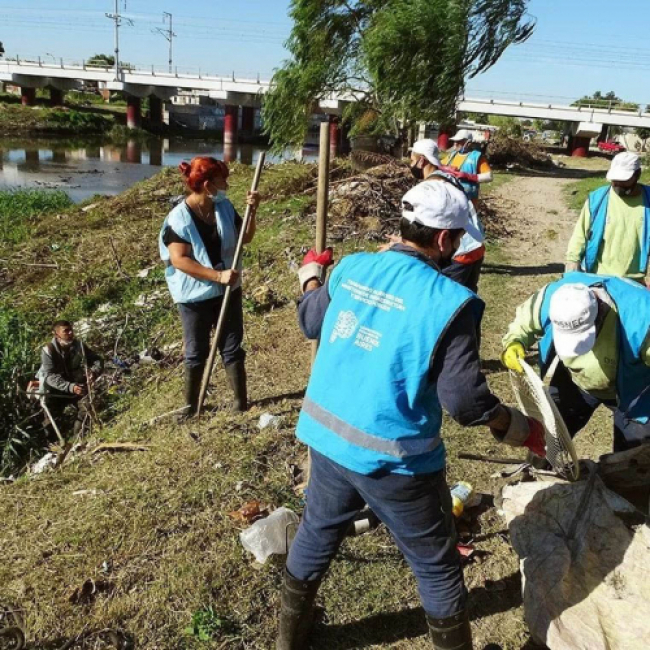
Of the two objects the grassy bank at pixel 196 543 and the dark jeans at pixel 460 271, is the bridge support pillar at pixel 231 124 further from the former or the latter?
the dark jeans at pixel 460 271

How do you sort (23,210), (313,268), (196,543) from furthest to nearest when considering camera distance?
(23,210)
(196,543)
(313,268)

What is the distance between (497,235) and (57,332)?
7.12 meters

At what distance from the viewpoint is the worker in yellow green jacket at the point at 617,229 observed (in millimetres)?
3773

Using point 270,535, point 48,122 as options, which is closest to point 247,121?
point 48,122

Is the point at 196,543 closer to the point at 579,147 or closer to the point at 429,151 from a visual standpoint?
the point at 429,151

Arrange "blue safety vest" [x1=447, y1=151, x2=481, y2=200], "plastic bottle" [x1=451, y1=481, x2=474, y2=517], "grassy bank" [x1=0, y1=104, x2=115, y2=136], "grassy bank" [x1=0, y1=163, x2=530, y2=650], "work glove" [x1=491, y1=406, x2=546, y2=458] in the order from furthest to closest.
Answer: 1. "grassy bank" [x1=0, y1=104, x2=115, y2=136]
2. "blue safety vest" [x1=447, y1=151, x2=481, y2=200]
3. "plastic bottle" [x1=451, y1=481, x2=474, y2=517]
4. "grassy bank" [x1=0, y1=163, x2=530, y2=650]
5. "work glove" [x1=491, y1=406, x2=546, y2=458]

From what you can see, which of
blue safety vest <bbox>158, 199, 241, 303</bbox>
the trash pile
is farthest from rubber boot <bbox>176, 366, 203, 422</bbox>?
the trash pile

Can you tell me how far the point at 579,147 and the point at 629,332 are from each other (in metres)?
36.1

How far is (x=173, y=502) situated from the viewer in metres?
3.21

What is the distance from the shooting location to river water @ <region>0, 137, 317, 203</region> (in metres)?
21.6

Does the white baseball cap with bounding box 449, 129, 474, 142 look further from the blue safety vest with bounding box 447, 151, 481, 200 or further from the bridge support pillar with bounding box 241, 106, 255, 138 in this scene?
the bridge support pillar with bounding box 241, 106, 255, 138

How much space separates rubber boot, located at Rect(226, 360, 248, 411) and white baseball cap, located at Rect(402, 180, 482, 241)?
2519mm

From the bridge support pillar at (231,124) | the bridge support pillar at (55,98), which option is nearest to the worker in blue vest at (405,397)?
the bridge support pillar at (231,124)

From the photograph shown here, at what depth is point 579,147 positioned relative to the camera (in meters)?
34.5
